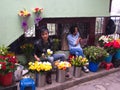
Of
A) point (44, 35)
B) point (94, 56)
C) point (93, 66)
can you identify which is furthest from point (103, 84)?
point (44, 35)

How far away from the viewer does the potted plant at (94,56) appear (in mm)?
6043

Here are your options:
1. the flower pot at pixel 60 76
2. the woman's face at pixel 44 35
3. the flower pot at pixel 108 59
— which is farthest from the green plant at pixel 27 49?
the flower pot at pixel 108 59

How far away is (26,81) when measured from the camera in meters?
4.60

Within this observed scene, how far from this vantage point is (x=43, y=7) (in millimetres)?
5254

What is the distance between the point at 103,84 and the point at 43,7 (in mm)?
2364

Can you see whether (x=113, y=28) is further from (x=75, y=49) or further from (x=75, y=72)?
(x=75, y=72)

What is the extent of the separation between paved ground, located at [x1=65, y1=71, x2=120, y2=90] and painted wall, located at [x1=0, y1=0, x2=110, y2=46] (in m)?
1.73

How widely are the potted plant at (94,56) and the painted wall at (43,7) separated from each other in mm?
980

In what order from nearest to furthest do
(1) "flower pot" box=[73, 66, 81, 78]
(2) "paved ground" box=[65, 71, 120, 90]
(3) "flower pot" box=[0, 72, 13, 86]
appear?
1. (3) "flower pot" box=[0, 72, 13, 86]
2. (2) "paved ground" box=[65, 71, 120, 90]
3. (1) "flower pot" box=[73, 66, 81, 78]

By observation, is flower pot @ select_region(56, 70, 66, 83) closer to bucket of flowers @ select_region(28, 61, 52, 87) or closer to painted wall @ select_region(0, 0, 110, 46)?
bucket of flowers @ select_region(28, 61, 52, 87)

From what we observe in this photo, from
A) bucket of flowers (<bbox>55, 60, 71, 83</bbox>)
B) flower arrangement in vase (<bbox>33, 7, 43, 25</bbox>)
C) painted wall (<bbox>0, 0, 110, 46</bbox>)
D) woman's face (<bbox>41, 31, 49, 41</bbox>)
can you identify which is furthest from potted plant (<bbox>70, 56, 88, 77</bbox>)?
flower arrangement in vase (<bbox>33, 7, 43, 25</bbox>)

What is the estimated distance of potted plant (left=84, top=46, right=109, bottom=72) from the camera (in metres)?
6.04

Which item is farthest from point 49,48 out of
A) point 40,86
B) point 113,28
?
point 113,28

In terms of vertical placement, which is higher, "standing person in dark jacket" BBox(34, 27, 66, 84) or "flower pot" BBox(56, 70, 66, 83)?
"standing person in dark jacket" BBox(34, 27, 66, 84)
